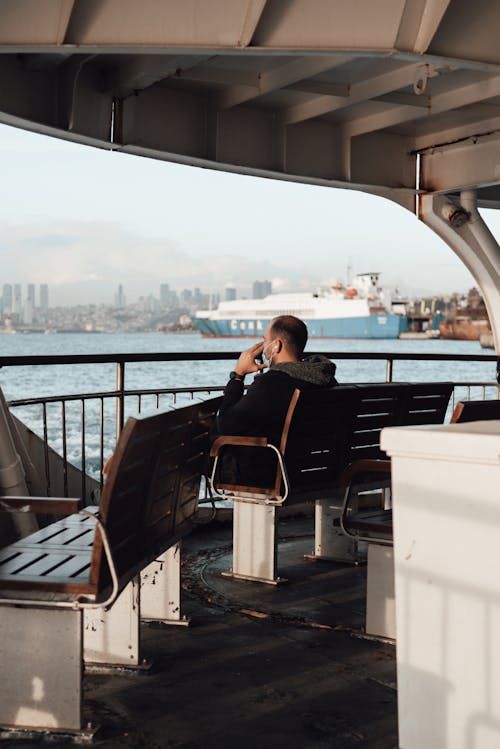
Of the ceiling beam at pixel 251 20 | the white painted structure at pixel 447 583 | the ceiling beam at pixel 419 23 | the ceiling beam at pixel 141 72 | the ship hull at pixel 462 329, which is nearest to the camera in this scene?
the white painted structure at pixel 447 583

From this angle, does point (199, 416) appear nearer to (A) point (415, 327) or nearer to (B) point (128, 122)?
(B) point (128, 122)

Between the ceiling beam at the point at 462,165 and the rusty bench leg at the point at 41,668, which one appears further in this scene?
the ceiling beam at the point at 462,165

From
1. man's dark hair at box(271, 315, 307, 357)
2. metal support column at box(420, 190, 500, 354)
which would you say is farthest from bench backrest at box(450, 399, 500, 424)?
metal support column at box(420, 190, 500, 354)

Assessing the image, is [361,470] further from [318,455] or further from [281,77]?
[281,77]

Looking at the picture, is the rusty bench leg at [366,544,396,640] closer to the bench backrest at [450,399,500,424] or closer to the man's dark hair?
the bench backrest at [450,399,500,424]

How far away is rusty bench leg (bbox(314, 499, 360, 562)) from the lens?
704cm

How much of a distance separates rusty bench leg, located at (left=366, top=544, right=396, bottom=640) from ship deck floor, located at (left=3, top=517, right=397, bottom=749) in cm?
10

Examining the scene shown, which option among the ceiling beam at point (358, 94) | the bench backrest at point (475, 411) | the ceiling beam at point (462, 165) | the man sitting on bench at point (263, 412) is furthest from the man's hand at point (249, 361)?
the ceiling beam at point (462, 165)

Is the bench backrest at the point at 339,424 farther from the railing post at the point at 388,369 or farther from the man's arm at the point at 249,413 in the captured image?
the railing post at the point at 388,369

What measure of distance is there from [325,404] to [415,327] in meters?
107

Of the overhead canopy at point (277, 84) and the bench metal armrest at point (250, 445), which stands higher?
the overhead canopy at point (277, 84)

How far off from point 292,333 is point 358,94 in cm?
510

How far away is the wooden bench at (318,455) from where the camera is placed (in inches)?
239

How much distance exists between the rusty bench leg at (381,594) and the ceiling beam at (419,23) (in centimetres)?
400
